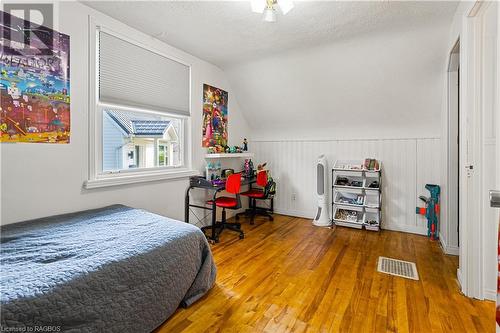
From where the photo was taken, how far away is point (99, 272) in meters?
1.39

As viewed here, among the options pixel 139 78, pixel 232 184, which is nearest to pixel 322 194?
pixel 232 184

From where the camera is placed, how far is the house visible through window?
2713 mm

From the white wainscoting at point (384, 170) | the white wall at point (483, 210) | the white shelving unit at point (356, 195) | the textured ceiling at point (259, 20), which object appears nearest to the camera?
the white wall at point (483, 210)

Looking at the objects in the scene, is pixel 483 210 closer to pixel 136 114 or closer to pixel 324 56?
pixel 324 56

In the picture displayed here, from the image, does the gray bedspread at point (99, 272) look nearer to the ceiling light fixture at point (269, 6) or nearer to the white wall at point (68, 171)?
the white wall at point (68, 171)

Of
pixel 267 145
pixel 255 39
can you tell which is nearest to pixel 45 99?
pixel 255 39

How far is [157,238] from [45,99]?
1.57m

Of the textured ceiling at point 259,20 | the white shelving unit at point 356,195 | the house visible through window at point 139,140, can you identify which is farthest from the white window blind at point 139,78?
the white shelving unit at point 356,195

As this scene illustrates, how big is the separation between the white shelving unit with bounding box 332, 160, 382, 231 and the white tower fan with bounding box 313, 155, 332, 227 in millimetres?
125

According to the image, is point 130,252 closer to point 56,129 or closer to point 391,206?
point 56,129

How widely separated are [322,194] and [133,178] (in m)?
2.79

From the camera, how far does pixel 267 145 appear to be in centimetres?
483

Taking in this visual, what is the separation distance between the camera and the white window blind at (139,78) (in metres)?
2.56

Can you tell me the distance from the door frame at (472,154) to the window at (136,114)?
3.05 meters
